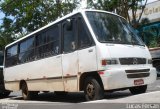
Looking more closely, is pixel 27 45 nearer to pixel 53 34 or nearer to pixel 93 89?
pixel 53 34

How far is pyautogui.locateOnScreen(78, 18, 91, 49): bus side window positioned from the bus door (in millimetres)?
265

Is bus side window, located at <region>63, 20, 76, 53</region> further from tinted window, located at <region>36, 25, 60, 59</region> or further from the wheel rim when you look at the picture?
the wheel rim

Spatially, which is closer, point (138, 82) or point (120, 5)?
point (138, 82)

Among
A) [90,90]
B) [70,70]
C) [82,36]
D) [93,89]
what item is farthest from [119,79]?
[70,70]

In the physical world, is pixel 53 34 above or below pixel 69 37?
above

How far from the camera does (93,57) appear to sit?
10.9m

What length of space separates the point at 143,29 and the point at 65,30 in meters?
28.0

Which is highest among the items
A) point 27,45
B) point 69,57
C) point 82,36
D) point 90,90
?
point 27,45

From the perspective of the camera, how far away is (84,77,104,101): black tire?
34.8 feet

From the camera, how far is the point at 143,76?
37.1 feet

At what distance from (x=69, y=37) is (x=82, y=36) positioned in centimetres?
83

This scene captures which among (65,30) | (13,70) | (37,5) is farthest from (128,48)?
(37,5)

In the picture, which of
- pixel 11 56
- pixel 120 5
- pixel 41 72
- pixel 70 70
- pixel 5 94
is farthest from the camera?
pixel 120 5

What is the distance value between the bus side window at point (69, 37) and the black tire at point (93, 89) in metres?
1.36
